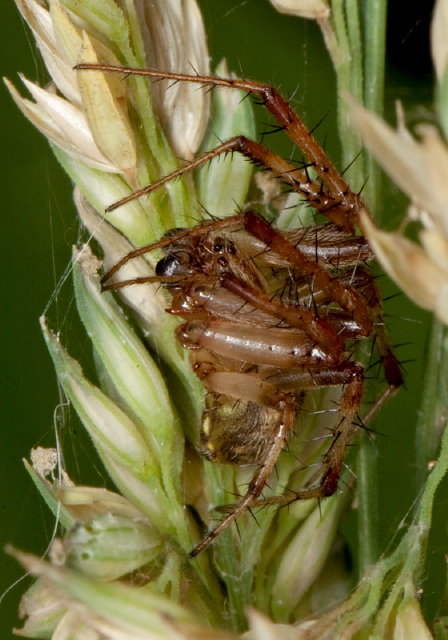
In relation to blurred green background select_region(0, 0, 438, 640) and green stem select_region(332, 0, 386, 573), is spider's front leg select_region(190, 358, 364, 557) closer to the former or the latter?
green stem select_region(332, 0, 386, 573)

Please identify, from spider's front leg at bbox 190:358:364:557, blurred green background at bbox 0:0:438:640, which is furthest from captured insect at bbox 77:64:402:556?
blurred green background at bbox 0:0:438:640

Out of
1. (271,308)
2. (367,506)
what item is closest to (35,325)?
(271,308)

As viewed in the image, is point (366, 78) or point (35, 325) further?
point (35, 325)

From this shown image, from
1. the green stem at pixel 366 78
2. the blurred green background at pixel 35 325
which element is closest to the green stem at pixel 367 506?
the green stem at pixel 366 78

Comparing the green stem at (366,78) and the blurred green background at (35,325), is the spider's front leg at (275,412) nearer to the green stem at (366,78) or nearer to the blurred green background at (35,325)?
the green stem at (366,78)

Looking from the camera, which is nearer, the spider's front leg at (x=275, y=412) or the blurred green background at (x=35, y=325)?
the spider's front leg at (x=275, y=412)

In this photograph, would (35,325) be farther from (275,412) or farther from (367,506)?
(367,506)

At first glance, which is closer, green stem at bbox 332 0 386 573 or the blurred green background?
green stem at bbox 332 0 386 573

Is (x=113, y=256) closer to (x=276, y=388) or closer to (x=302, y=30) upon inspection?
(x=276, y=388)
